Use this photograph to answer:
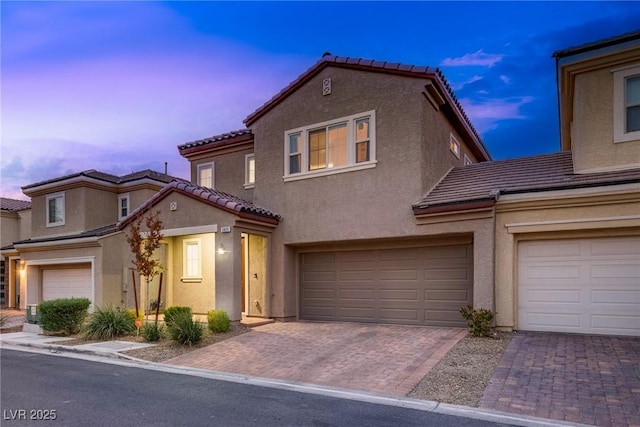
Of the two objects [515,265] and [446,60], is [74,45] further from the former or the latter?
[446,60]

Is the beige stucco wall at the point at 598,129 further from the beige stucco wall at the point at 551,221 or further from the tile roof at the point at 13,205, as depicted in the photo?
the tile roof at the point at 13,205

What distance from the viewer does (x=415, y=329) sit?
1157 centimetres

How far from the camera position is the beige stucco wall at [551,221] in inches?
372

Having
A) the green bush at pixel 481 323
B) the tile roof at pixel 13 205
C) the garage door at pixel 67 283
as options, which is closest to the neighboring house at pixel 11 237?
the tile roof at pixel 13 205

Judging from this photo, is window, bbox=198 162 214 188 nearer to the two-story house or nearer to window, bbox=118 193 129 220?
the two-story house

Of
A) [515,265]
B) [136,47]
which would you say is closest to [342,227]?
[515,265]

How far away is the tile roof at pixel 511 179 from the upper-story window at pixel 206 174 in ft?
29.5

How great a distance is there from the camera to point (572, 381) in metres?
6.72

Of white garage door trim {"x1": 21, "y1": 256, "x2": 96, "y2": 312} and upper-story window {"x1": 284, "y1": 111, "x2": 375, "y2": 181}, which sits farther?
white garage door trim {"x1": 21, "y1": 256, "x2": 96, "y2": 312}

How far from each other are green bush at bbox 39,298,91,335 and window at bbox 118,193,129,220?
9007 mm

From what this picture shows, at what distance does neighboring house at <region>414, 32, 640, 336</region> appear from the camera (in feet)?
31.4

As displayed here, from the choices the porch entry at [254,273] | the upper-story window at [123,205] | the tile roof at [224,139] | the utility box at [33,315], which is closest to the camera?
the utility box at [33,315]

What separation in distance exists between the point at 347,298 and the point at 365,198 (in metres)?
3.36

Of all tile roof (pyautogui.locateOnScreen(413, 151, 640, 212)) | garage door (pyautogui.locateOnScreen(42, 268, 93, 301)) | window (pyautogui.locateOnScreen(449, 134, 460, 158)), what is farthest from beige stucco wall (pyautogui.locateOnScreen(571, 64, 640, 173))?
garage door (pyautogui.locateOnScreen(42, 268, 93, 301))
